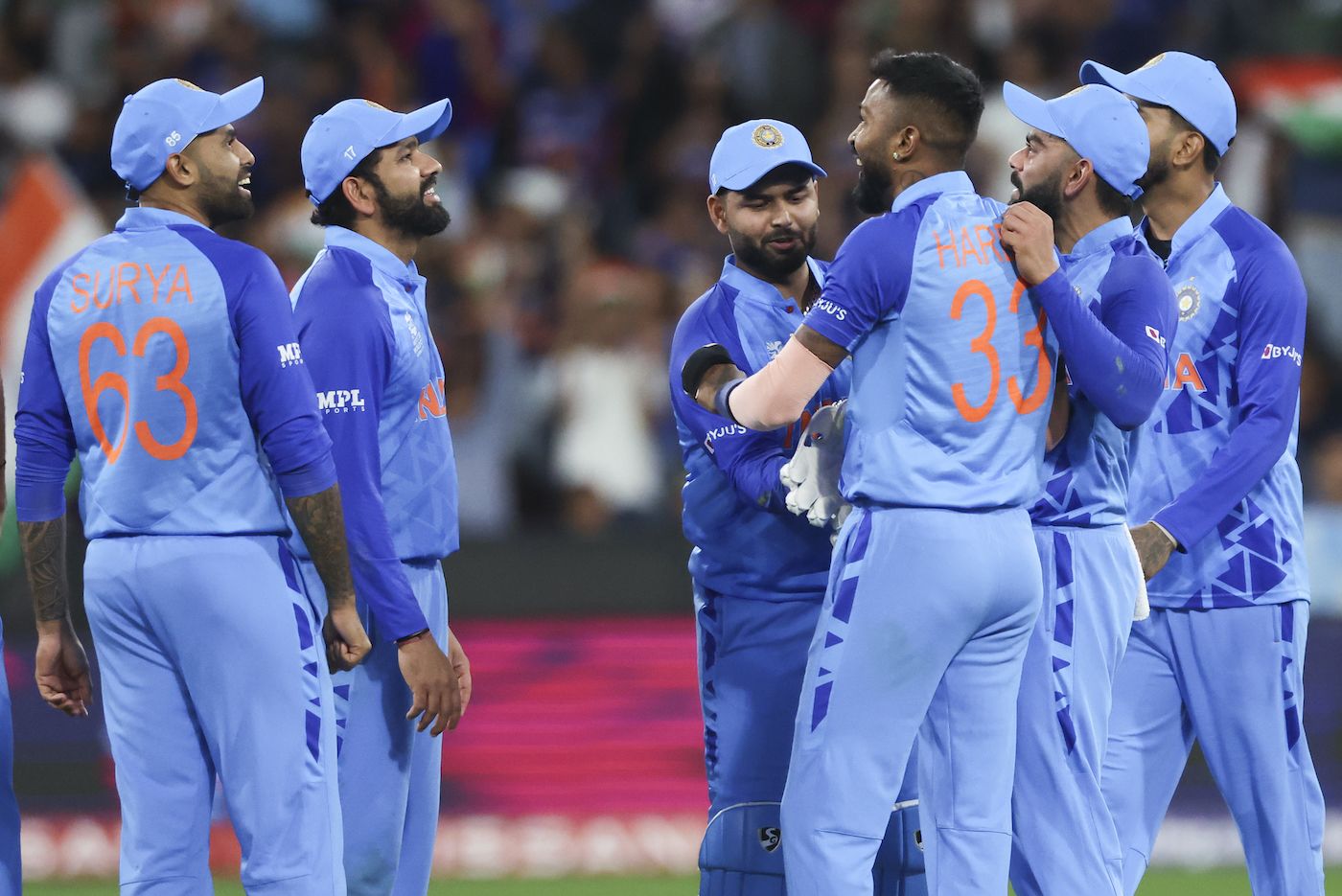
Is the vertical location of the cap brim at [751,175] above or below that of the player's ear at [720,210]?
above

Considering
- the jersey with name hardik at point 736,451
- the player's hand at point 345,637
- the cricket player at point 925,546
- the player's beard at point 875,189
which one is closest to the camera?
the cricket player at point 925,546

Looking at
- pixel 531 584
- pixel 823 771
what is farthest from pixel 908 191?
pixel 531 584

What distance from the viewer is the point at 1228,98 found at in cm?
550

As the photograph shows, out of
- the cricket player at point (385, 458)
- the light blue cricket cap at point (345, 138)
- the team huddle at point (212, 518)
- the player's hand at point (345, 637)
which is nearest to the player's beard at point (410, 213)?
the cricket player at point (385, 458)

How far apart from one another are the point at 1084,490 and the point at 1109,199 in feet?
2.53

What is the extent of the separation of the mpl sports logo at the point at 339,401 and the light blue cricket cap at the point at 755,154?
1205mm

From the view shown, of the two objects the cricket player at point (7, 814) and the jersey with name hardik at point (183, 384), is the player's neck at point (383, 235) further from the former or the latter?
the cricket player at point (7, 814)

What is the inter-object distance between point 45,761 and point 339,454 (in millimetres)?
4506

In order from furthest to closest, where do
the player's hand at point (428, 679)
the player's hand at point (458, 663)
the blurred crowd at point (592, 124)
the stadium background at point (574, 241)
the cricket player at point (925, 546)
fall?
the blurred crowd at point (592, 124)
the stadium background at point (574, 241)
the player's hand at point (458, 663)
the player's hand at point (428, 679)
the cricket player at point (925, 546)

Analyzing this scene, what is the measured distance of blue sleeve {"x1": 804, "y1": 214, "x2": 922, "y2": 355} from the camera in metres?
4.56

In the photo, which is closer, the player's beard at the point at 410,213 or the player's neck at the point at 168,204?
the player's neck at the point at 168,204

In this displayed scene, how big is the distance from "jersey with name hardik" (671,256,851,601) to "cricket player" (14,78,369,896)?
1.13 meters

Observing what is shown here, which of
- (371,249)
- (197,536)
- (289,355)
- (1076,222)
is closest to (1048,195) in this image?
(1076,222)

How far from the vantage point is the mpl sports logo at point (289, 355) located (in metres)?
4.76
